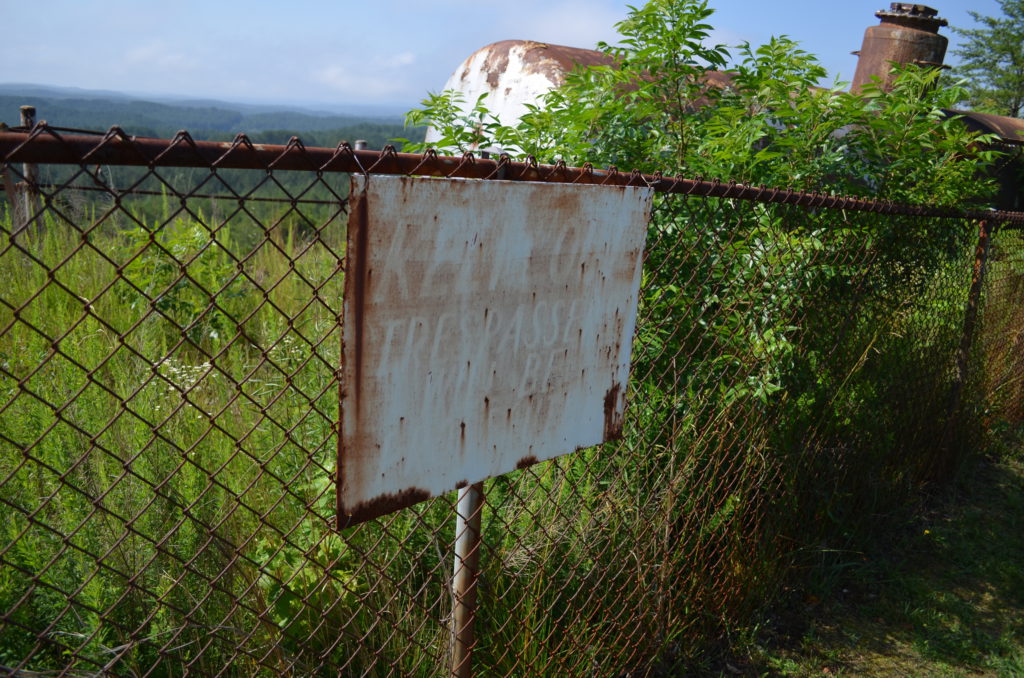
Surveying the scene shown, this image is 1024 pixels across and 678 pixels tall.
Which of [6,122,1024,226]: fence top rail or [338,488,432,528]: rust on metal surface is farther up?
[6,122,1024,226]: fence top rail

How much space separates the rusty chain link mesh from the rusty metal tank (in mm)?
4264

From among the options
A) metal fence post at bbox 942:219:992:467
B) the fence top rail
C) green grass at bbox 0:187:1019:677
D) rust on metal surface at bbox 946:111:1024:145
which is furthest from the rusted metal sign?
rust on metal surface at bbox 946:111:1024:145

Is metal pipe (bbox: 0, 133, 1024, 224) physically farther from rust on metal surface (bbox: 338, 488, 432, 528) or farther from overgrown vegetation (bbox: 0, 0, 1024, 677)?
rust on metal surface (bbox: 338, 488, 432, 528)

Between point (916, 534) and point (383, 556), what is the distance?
315 cm

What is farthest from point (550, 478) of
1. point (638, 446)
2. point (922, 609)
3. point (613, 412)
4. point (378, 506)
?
point (922, 609)

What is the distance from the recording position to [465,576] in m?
2.08

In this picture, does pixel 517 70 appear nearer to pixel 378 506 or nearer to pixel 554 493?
pixel 554 493

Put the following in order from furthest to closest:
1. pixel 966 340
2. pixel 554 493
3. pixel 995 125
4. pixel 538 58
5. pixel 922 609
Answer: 1. pixel 995 125
2. pixel 538 58
3. pixel 966 340
4. pixel 922 609
5. pixel 554 493

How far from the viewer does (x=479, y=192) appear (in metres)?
1.63

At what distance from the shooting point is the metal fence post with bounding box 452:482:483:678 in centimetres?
201

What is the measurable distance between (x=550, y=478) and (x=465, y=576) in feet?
3.66

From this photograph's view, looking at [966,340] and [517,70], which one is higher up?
[517,70]

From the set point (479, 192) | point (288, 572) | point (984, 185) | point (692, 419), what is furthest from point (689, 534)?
Result: point (984, 185)

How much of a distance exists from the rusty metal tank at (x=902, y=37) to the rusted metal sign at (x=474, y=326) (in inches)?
282
